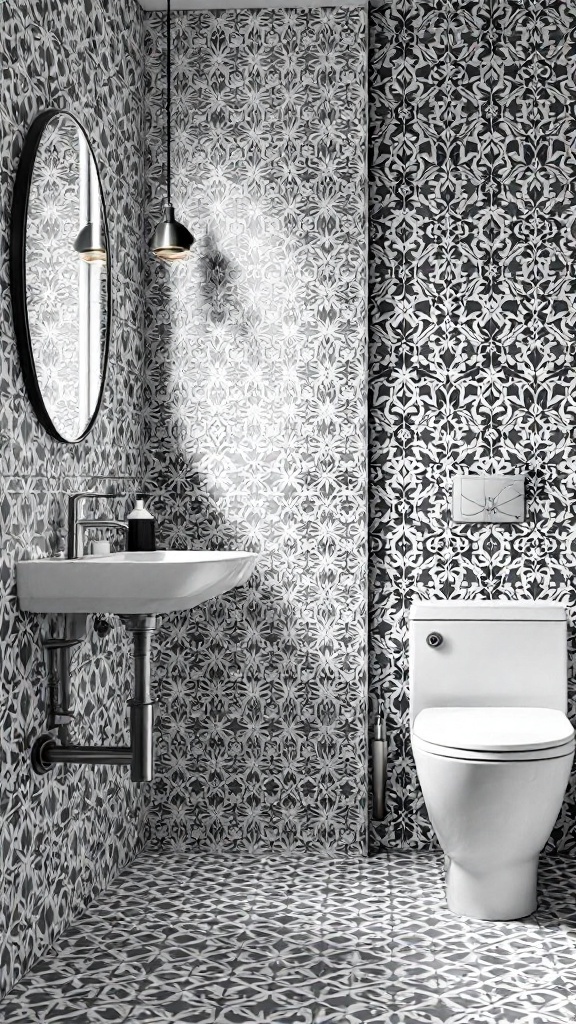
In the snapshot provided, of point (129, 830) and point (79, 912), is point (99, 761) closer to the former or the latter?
point (79, 912)

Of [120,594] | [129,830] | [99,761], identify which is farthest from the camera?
[129,830]

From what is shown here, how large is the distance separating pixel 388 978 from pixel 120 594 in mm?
1007

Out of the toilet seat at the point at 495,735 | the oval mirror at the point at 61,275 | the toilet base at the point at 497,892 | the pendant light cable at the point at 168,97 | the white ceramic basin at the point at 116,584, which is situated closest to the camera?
the white ceramic basin at the point at 116,584

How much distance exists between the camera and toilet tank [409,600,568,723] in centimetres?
266

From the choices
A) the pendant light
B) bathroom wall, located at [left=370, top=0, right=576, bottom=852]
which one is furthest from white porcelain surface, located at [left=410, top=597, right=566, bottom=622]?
the pendant light

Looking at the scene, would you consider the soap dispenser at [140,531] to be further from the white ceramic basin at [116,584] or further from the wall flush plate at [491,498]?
the wall flush plate at [491,498]

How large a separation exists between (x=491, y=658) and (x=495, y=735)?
46 cm

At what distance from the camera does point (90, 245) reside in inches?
94.2

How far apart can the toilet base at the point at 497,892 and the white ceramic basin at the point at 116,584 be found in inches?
39.5

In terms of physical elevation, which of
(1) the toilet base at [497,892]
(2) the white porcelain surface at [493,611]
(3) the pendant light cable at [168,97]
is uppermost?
(3) the pendant light cable at [168,97]

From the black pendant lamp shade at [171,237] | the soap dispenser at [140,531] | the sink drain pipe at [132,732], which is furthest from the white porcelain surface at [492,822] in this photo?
the black pendant lamp shade at [171,237]

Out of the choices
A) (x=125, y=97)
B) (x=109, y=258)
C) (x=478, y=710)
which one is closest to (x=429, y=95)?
(x=125, y=97)

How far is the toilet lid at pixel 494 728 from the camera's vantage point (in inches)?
86.3

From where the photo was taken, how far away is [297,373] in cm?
283
